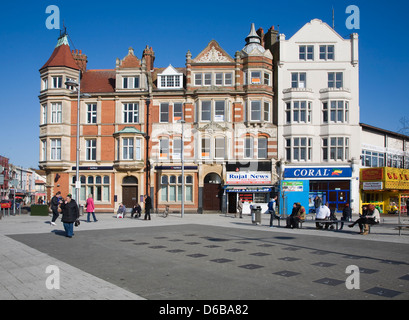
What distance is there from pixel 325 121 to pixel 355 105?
119 inches

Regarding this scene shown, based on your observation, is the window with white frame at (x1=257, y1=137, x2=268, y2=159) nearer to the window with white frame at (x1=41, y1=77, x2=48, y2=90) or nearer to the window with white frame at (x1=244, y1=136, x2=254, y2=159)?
the window with white frame at (x1=244, y1=136, x2=254, y2=159)

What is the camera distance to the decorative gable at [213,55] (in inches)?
1415

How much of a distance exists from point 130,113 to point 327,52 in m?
19.4

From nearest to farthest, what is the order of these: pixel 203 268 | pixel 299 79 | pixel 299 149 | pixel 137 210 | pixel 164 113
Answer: pixel 203 268 < pixel 137 210 < pixel 299 149 < pixel 299 79 < pixel 164 113

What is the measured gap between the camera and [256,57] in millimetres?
35500

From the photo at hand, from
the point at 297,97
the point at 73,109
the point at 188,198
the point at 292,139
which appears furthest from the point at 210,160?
the point at 73,109

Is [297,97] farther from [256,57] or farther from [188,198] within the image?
[188,198]

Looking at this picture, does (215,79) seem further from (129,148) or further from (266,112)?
(129,148)

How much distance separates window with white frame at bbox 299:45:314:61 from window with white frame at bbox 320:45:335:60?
0.91 metres

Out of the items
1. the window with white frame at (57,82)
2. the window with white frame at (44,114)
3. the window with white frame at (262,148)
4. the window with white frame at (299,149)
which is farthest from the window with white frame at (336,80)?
the window with white frame at (44,114)

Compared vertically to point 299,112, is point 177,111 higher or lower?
higher

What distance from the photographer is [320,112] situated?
115 feet

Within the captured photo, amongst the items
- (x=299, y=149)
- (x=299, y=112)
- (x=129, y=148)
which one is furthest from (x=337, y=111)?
(x=129, y=148)

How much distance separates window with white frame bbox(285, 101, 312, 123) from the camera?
3488 centimetres
